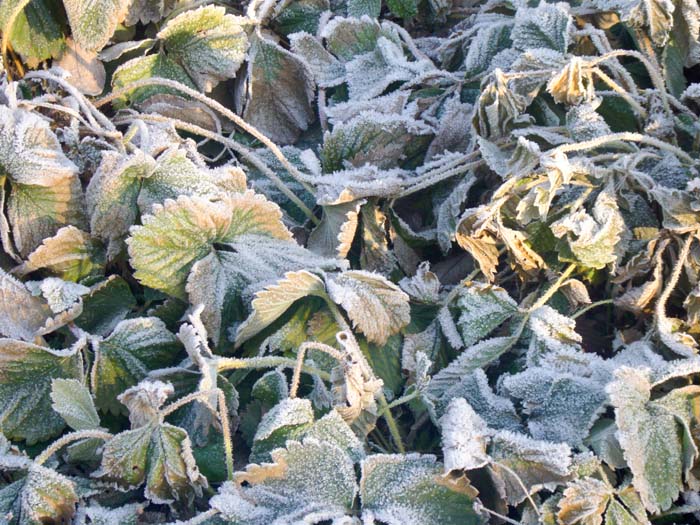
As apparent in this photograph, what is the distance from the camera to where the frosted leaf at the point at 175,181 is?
972mm

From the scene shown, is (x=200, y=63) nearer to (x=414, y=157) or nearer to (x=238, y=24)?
(x=238, y=24)

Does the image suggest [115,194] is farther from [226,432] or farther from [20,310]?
[226,432]

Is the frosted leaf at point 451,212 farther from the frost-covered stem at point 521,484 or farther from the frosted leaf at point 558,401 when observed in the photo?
the frost-covered stem at point 521,484

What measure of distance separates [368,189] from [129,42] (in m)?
0.46

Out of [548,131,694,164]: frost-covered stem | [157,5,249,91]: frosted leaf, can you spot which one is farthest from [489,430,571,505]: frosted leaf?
[157,5,249,91]: frosted leaf

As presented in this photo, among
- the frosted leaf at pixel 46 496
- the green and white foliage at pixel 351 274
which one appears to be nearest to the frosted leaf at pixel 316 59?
the green and white foliage at pixel 351 274

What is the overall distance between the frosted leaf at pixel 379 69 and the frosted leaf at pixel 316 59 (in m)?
0.03

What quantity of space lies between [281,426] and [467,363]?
24 centimetres

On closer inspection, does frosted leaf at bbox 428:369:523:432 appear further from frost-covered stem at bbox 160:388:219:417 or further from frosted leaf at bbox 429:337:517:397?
frost-covered stem at bbox 160:388:219:417

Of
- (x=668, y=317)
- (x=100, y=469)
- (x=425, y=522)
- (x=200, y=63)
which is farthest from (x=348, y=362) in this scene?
(x=200, y=63)

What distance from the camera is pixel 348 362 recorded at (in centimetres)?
82

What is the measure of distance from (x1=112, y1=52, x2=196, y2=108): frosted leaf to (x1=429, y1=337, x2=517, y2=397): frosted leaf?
577mm

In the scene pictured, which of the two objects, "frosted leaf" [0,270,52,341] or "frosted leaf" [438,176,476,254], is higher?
"frosted leaf" [0,270,52,341]

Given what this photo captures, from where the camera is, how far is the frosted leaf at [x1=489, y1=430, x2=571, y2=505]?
77 cm
